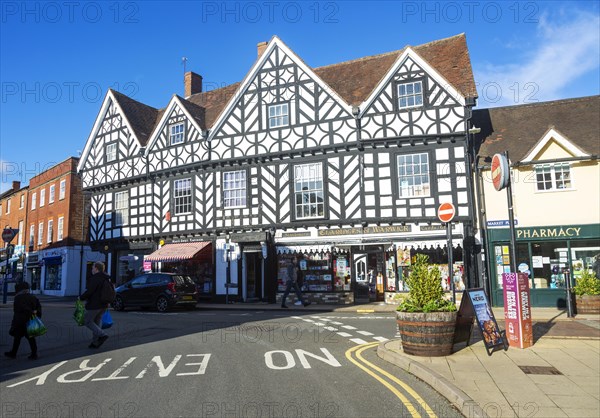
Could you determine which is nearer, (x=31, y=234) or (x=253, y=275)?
(x=253, y=275)

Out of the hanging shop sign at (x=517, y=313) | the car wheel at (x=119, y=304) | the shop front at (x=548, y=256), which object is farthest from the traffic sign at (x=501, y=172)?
the car wheel at (x=119, y=304)

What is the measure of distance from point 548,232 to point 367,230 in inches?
278

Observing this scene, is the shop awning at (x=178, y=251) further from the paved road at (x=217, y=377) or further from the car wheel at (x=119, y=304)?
the paved road at (x=217, y=377)

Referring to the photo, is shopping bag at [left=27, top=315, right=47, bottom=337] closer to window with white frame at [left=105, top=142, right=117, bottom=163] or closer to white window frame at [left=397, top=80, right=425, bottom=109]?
white window frame at [left=397, top=80, right=425, bottom=109]

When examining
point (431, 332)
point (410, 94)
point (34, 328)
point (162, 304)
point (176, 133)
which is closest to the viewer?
point (431, 332)

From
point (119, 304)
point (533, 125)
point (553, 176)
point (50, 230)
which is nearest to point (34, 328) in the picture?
point (119, 304)

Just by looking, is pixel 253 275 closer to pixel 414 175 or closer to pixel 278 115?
pixel 278 115

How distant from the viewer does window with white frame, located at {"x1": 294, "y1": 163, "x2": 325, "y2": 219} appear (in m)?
21.2

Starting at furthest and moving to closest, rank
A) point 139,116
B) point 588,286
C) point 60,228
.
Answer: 1. point 60,228
2. point 139,116
3. point 588,286

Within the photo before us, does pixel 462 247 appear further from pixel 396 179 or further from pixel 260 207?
pixel 260 207

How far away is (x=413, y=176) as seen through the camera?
1970 cm

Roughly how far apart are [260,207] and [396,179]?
6.61 metres

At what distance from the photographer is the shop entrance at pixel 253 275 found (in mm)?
22562

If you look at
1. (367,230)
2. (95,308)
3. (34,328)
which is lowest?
(34,328)
